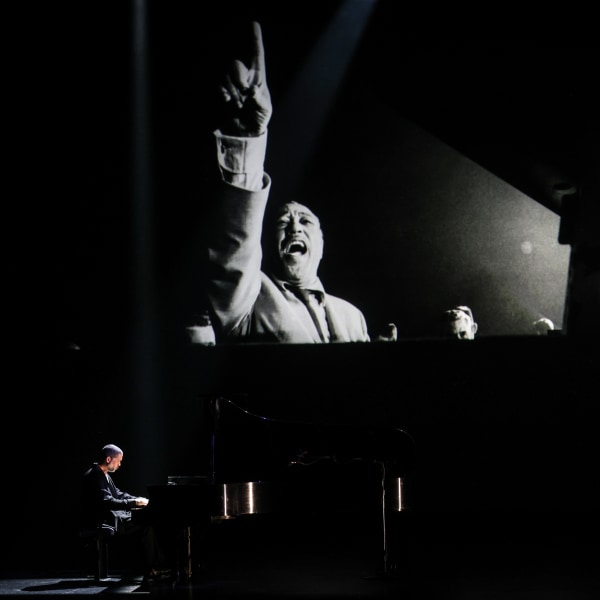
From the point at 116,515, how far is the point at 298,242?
2290 mm

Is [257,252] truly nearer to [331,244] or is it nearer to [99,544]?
[331,244]

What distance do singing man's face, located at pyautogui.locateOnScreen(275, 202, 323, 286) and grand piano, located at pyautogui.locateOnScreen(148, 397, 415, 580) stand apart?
1499 millimetres

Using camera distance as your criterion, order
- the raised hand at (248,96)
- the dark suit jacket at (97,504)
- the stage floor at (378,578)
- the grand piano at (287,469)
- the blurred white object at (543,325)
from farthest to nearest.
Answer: the raised hand at (248,96) < the blurred white object at (543,325) < the dark suit jacket at (97,504) < the grand piano at (287,469) < the stage floor at (378,578)

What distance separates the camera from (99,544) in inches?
203

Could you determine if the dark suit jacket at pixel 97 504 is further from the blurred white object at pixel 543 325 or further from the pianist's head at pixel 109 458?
the blurred white object at pixel 543 325

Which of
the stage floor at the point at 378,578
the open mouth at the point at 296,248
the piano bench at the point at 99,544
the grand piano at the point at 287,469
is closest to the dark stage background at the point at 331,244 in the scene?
the open mouth at the point at 296,248

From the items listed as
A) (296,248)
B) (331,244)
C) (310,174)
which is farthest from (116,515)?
(310,174)

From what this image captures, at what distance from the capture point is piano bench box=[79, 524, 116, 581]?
16.6 ft

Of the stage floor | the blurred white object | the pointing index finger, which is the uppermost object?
the pointing index finger

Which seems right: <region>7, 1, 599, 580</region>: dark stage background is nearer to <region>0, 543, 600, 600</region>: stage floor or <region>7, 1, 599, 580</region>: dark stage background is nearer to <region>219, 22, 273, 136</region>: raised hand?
<region>219, 22, 273, 136</region>: raised hand

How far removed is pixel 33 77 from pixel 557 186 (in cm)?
393

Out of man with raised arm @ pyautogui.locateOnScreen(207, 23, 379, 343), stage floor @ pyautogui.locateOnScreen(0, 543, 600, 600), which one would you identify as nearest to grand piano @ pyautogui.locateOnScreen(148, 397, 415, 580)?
Answer: stage floor @ pyautogui.locateOnScreen(0, 543, 600, 600)

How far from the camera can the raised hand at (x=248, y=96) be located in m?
6.43

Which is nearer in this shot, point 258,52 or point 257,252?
point 257,252
